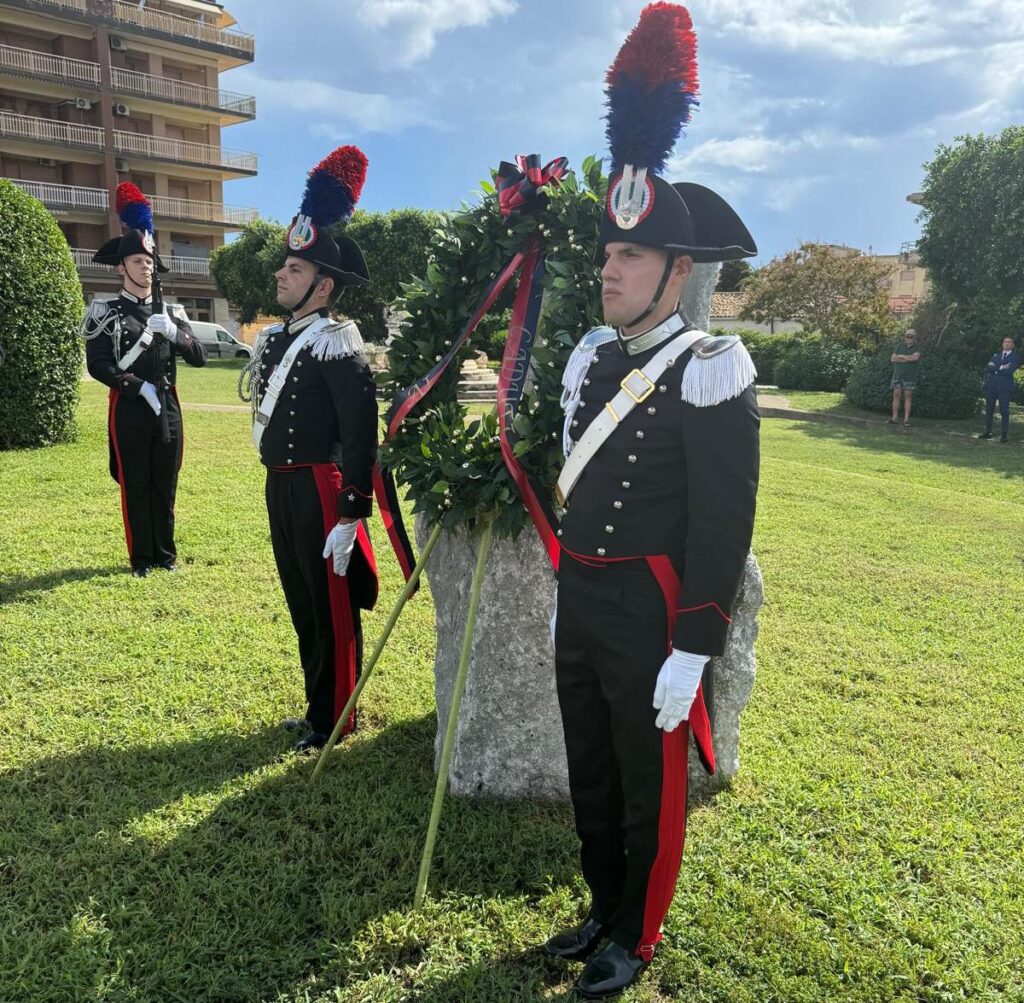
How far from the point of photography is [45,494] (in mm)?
8867

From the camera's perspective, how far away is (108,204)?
37.3 metres

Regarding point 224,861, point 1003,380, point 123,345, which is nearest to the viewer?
point 224,861

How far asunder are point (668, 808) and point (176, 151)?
1724 inches

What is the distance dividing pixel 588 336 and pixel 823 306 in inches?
1172

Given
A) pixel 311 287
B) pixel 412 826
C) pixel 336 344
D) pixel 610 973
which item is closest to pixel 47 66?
pixel 311 287

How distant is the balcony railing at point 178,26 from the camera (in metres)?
37.7

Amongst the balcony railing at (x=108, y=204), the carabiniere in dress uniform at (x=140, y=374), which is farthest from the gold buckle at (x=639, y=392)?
the balcony railing at (x=108, y=204)

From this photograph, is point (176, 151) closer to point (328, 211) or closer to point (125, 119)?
point (125, 119)

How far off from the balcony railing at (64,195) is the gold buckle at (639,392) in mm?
40035

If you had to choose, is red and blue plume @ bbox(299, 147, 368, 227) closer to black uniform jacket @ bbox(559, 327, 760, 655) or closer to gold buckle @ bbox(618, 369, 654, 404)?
black uniform jacket @ bbox(559, 327, 760, 655)

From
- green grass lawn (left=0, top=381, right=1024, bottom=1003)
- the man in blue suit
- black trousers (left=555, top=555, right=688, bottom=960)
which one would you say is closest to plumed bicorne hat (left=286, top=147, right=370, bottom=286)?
black trousers (left=555, top=555, right=688, bottom=960)

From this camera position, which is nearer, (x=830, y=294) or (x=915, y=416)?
(x=915, y=416)

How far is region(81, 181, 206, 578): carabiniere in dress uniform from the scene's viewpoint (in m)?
6.18

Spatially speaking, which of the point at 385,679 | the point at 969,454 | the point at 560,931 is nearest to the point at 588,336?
the point at 560,931
